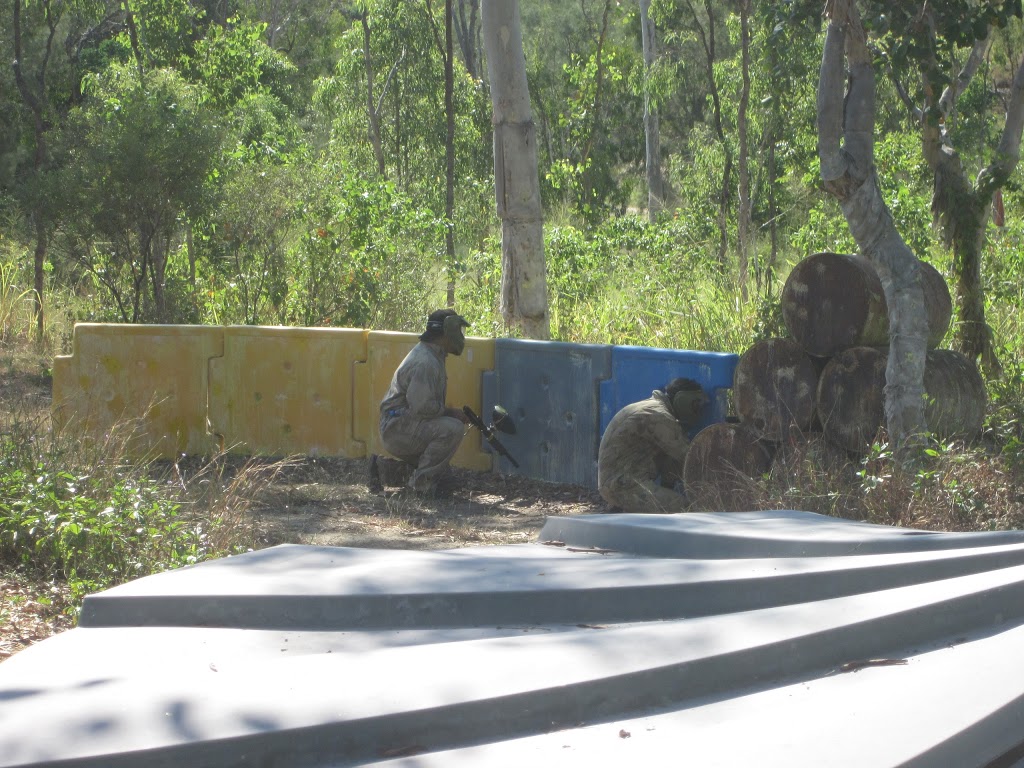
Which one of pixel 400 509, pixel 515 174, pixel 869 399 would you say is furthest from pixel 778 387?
pixel 515 174

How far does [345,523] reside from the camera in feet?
26.2

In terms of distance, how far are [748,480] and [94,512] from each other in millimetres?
3785

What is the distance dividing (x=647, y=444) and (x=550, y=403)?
1.65 metres

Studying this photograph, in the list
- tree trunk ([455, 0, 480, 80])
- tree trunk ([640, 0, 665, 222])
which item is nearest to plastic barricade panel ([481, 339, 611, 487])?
tree trunk ([640, 0, 665, 222])

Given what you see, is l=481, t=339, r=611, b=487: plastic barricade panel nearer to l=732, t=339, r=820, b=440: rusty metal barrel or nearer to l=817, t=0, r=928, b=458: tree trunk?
l=732, t=339, r=820, b=440: rusty metal barrel

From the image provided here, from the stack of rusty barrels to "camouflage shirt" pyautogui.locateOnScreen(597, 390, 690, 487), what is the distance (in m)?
0.50

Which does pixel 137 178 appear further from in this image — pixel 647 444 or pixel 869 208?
pixel 869 208

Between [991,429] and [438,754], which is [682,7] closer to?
[991,429]

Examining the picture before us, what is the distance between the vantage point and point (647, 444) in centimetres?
809

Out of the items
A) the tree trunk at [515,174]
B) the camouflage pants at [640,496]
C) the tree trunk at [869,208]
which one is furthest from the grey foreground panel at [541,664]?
the tree trunk at [515,174]

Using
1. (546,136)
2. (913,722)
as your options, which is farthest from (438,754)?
(546,136)

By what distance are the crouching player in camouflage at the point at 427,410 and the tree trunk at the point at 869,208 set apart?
3.24 metres

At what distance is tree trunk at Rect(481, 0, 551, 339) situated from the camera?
38.2 ft

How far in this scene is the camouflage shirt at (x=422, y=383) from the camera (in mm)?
8906
